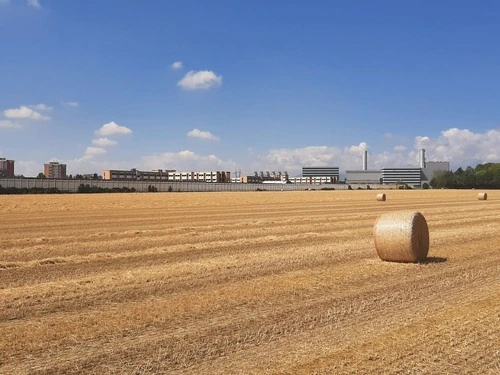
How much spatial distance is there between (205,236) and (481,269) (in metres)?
10.8

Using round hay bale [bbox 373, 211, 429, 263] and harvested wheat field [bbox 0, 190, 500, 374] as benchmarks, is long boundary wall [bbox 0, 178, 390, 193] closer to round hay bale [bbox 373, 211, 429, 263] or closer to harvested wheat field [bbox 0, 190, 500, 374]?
harvested wheat field [bbox 0, 190, 500, 374]

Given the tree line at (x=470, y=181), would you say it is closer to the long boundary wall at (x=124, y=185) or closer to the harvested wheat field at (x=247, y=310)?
the long boundary wall at (x=124, y=185)

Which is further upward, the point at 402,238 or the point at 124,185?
the point at 124,185

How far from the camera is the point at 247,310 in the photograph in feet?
29.5

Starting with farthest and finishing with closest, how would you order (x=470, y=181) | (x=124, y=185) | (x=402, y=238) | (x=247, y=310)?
(x=470, y=181)
(x=124, y=185)
(x=402, y=238)
(x=247, y=310)

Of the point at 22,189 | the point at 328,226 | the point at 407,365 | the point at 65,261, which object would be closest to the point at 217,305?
the point at 407,365

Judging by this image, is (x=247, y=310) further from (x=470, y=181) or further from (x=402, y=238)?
(x=470, y=181)

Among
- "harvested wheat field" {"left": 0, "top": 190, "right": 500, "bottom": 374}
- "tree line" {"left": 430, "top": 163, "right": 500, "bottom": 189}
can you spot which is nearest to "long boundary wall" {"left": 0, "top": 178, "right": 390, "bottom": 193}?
"harvested wheat field" {"left": 0, "top": 190, "right": 500, "bottom": 374}

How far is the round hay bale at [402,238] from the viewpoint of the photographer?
1402cm

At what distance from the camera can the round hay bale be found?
14.0 m

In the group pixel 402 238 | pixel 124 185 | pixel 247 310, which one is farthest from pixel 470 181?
pixel 247 310

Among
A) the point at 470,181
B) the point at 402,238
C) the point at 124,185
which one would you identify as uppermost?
the point at 470,181

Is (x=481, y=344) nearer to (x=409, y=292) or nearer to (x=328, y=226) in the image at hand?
(x=409, y=292)

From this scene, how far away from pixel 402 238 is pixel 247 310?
6.59m
